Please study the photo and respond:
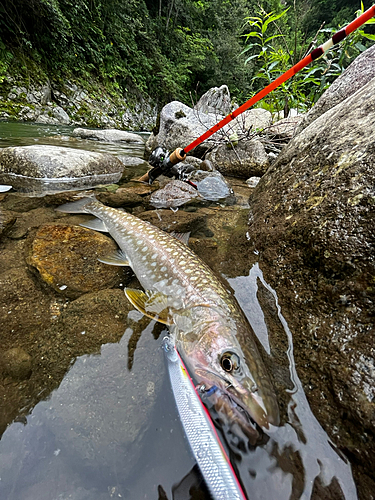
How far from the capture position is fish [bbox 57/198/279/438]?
1.43m

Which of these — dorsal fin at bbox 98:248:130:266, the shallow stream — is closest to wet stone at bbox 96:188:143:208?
dorsal fin at bbox 98:248:130:266

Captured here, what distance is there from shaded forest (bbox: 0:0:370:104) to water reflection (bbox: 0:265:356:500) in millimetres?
7849

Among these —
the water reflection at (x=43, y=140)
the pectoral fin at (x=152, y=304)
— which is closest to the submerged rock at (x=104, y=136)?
the water reflection at (x=43, y=140)

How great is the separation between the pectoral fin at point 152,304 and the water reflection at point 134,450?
51 centimetres

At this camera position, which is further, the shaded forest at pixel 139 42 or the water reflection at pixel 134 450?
the shaded forest at pixel 139 42

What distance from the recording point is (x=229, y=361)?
1.60m

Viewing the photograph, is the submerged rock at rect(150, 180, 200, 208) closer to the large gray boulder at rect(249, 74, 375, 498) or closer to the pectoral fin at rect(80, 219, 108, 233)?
the pectoral fin at rect(80, 219, 108, 233)

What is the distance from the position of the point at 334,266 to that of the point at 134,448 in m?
1.69

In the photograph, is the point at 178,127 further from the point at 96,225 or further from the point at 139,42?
the point at 139,42

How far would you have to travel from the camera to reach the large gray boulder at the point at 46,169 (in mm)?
4902

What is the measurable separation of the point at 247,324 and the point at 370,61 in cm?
474

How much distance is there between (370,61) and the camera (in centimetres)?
396

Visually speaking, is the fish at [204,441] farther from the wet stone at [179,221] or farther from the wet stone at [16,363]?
the wet stone at [179,221]

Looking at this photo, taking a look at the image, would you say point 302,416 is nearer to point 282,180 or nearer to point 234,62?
point 282,180
